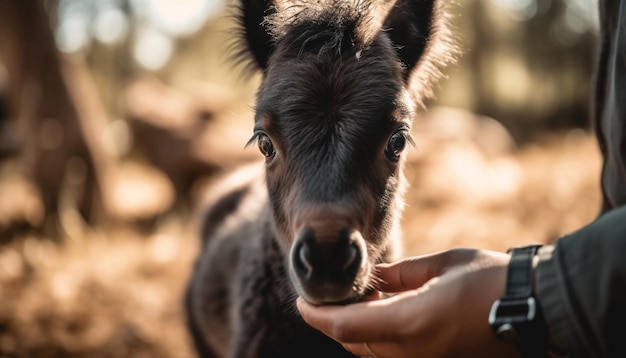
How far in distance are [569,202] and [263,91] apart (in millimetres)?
6875

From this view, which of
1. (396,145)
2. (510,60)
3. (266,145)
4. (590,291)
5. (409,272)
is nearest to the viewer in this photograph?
(590,291)

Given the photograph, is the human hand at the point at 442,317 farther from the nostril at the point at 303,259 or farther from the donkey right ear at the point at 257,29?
the donkey right ear at the point at 257,29

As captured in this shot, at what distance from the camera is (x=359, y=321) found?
1.96 meters

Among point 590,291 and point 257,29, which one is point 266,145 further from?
point 590,291

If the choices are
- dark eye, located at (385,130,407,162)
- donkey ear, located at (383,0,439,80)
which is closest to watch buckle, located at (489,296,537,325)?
dark eye, located at (385,130,407,162)

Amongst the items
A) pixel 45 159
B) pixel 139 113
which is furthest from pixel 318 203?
pixel 139 113

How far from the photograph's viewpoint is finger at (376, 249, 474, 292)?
2066 mm

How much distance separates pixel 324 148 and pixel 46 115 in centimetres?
814

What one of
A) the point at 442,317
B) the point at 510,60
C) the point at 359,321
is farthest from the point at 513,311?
the point at 510,60

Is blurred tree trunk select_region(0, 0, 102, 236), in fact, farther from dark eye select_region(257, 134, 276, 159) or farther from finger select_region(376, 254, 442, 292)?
finger select_region(376, 254, 442, 292)

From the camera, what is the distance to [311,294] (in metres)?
2.24

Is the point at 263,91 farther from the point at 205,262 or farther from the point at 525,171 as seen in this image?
the point at 525,171

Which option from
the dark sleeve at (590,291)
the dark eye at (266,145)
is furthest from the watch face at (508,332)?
the dark eye at (266,145)

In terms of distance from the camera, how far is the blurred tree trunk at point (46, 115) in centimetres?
905
